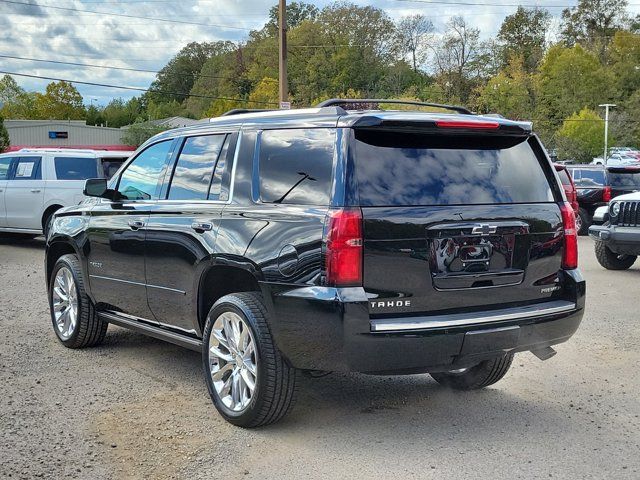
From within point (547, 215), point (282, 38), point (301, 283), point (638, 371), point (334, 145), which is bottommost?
point (638, 371)

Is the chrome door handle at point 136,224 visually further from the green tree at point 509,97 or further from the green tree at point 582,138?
the green tree at point 509,97

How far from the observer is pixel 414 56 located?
90.2 meters

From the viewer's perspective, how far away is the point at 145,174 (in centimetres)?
619

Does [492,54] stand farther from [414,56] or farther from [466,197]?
[466,197]

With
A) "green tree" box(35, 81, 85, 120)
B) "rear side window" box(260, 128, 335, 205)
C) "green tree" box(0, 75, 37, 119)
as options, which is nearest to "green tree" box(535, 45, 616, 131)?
"green tree" box(35, 81, 85, 120)

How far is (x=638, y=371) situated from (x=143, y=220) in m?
4.01

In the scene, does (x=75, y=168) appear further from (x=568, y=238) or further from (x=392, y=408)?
(x=568, y=238)

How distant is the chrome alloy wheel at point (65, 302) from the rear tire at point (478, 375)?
124 inches

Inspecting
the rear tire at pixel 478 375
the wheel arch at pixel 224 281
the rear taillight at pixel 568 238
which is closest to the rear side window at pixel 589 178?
the rear tire at pixel 478 375

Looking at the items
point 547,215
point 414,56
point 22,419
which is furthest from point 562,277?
point 414,56

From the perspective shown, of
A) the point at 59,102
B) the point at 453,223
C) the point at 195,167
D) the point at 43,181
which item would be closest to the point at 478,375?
the point at 453,223

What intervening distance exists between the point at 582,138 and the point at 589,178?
42.8 meters

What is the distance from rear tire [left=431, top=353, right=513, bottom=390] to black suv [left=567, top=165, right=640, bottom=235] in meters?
13.7

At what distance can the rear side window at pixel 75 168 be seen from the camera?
1482cm
